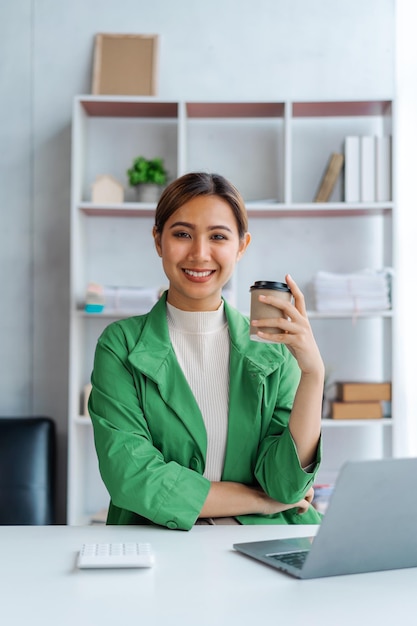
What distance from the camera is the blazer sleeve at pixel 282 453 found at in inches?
61.6

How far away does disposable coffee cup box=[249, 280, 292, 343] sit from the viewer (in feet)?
4.51

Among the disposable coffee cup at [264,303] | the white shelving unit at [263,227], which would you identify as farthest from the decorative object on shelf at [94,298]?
the disposable coffee cup at [264,303]

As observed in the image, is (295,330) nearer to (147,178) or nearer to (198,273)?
(198,273)

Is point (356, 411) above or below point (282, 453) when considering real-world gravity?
below

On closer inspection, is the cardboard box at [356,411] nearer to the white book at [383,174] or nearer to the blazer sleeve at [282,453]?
the white book at [383,174]

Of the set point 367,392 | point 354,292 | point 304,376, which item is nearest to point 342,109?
point 354,292

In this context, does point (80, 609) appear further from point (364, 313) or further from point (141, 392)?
point (364, 313)

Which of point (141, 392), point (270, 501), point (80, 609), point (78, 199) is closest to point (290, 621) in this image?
point (80, 609)

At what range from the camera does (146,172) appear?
11.1 ft

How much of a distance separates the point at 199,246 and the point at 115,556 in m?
0.74

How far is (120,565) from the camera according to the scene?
117 cm

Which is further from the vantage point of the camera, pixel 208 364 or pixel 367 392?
pixel 367 392

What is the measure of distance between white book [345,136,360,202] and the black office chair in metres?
1.65

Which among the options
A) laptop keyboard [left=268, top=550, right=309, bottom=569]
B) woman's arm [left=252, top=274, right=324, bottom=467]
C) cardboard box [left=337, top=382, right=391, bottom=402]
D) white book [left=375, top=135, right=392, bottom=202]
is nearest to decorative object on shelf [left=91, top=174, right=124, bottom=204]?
white book [left=375, top=135, right=392, bottom=202]
